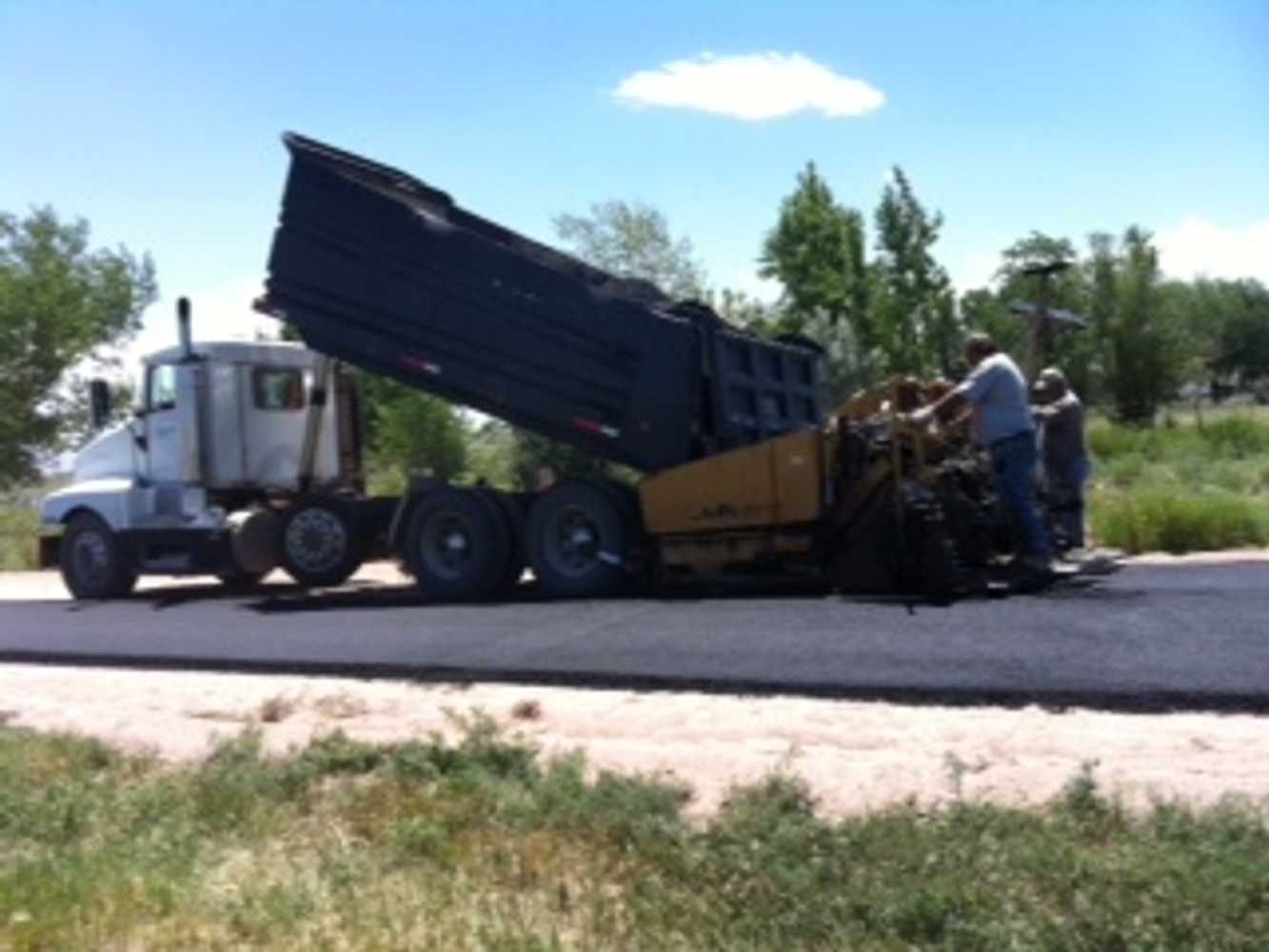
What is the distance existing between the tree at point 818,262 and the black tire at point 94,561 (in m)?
20.9

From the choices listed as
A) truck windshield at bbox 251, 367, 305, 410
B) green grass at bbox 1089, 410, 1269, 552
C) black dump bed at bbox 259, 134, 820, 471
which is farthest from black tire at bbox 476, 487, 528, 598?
green grass at bbox 1089, 410, 1269, 552

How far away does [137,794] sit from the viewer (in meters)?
7.03

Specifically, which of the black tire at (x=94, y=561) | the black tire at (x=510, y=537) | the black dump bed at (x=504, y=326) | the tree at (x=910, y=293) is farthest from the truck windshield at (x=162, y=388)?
the tree at (x=910, y=293)

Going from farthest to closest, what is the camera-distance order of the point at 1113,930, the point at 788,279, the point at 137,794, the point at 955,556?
the point at 788,279 < the point at 955,556 < the point at 137,794 < the point at 1113,930

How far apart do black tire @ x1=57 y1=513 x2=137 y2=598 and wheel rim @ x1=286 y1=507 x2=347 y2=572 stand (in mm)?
2208

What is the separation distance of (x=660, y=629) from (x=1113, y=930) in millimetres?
6241

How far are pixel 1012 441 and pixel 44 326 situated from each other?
3130cm

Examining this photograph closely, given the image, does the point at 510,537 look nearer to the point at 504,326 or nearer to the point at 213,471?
the point at 504,326

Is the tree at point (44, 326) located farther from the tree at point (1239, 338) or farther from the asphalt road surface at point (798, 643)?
the tree at point (1239, 338)

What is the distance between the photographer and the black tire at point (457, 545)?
13953 mm

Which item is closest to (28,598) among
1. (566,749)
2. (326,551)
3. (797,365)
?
(326,551)

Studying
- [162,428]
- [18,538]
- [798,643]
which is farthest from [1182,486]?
[18,538]

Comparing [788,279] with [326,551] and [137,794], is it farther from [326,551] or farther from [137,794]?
[137,794]

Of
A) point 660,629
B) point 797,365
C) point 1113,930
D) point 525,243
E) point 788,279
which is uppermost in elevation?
point 788,279
